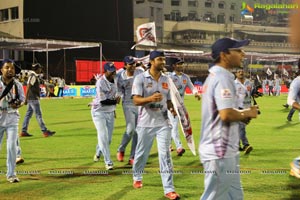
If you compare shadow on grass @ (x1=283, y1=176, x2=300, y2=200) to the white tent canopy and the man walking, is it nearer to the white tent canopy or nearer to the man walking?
the man walking

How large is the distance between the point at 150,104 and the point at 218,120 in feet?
9.42

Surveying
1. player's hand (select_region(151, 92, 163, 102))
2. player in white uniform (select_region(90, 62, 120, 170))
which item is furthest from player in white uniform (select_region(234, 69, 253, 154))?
player's hand (select_region(151, 92, 163, 102))

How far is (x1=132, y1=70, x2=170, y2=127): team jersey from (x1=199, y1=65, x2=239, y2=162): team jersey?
8.91 feet

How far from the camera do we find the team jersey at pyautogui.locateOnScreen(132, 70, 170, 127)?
21.7 ft

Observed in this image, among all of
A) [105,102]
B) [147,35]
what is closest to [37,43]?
[147,35]

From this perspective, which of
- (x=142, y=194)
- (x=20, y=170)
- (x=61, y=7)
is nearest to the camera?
(x=142, y=194)

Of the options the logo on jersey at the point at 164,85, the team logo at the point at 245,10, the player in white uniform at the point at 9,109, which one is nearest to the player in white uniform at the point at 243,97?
the logo on jersey at the point at 164,85

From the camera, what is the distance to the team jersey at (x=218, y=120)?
12.2ft

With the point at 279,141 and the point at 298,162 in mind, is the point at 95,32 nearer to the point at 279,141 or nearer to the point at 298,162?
the point at 279,141

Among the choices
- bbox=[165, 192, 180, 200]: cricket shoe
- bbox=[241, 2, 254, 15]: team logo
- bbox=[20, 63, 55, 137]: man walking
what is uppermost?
bbox=[241, 2, 254, 15]: team logo

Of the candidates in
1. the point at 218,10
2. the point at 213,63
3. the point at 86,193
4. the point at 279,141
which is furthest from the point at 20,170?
the point at 218,10

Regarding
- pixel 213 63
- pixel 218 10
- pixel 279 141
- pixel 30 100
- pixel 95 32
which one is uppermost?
pixel 218 10

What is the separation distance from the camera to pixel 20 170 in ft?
28.8

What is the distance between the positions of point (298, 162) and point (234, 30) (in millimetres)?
86368
